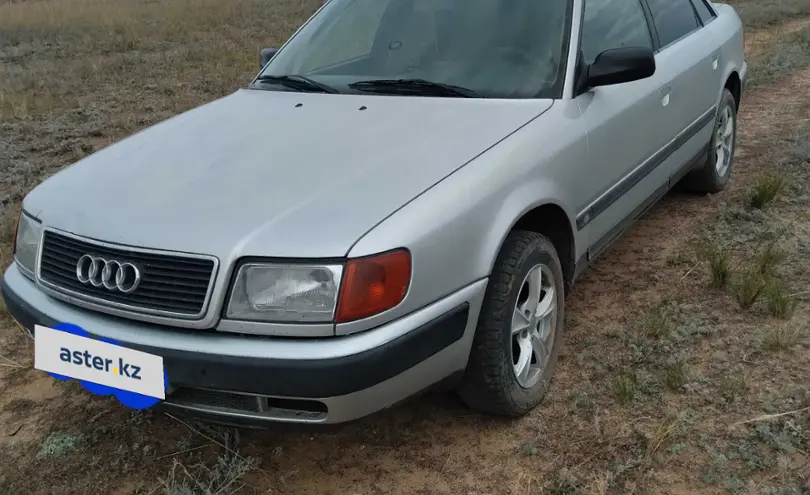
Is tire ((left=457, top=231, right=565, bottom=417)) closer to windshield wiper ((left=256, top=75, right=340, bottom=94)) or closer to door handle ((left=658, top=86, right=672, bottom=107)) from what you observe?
windshield wiper ((left=256, top=75, right=340, bottom=94))

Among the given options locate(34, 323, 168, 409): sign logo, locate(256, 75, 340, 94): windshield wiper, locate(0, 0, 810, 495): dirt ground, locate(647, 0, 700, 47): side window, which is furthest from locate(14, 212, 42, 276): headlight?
locate(647, 0, 700, 47): side window

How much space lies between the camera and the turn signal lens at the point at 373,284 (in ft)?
6.14

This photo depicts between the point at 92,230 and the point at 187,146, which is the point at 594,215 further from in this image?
the point at 92,230

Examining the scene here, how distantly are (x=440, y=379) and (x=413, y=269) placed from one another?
40cm

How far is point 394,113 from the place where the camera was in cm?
266

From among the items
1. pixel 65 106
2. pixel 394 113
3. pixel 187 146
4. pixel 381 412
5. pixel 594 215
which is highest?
pixel 394 113

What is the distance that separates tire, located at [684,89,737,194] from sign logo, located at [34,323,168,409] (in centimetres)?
365

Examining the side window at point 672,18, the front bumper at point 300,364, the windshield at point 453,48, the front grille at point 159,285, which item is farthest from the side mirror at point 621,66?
the front grille at point 159,285

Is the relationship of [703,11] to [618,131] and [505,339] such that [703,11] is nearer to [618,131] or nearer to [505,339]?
[618,131]

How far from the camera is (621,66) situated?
2725mm

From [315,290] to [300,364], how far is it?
0.20 m

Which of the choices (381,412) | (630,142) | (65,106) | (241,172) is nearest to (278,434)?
(381,412)

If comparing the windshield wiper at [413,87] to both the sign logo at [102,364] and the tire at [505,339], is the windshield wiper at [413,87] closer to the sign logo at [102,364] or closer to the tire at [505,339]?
the tire at [505,339]

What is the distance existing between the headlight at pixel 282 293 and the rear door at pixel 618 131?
4.13 feet
